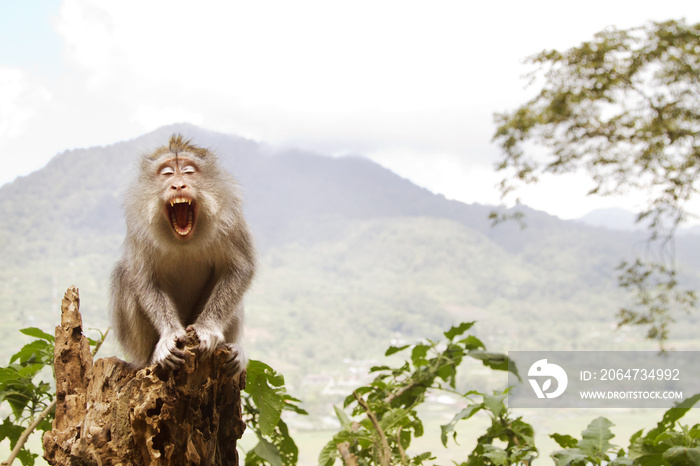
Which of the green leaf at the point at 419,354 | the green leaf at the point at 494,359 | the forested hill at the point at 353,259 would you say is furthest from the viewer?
the forested hill at the point at 353,259

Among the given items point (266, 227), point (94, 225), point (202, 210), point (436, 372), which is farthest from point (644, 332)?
point (94, 225)

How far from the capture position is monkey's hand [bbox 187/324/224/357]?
211 centimetres

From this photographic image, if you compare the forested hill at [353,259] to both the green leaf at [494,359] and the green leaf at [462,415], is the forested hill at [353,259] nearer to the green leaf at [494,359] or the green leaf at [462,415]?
the green leaf at [494,359]

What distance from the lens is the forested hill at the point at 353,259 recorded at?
260 inches

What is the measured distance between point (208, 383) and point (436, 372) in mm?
1090

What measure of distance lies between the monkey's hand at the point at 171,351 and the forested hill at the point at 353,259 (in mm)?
3682

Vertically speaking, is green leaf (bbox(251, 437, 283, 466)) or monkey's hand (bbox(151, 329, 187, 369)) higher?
monkey's hand (bbox(151, 329, 187, 369))

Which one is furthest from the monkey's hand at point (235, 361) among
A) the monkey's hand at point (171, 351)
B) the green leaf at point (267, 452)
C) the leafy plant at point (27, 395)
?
the leafy plant at point (27, 395)

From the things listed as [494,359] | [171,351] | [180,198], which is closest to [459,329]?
[494,359]

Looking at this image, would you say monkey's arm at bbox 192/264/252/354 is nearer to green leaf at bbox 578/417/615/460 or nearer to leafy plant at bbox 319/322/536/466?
leafy plant at bbox 319/322/536/466

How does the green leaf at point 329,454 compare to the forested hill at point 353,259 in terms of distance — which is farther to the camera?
the forested hill at point 353,259

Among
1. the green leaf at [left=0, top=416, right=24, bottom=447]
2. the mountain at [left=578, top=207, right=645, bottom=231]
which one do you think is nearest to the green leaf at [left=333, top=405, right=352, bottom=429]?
the green leaf at [left=0, top=416, right=24, bottom=447]

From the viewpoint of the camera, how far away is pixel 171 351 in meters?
2.14

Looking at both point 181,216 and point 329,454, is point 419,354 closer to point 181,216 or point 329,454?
point 329,454
